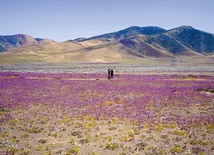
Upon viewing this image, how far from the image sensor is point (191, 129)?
15758mm

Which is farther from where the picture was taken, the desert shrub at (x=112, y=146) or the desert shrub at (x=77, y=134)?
the desert shrub at (x=77, y=134)

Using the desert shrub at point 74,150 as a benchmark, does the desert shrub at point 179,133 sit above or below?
above

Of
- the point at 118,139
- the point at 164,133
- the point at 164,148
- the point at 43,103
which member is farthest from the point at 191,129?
the point at 43,103

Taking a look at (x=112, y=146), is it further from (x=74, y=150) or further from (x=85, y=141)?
(x=74, y=150)

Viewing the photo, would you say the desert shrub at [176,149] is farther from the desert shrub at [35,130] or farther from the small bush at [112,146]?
the desert shrub at [35,130]

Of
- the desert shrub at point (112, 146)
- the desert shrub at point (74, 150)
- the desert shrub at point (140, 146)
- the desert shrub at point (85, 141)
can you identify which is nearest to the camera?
the desert shrub at point (74, 150)

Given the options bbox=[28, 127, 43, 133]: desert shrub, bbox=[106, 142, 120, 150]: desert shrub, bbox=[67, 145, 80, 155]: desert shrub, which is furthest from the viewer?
bbox=[28, 127, 43, 133]: desert shrub

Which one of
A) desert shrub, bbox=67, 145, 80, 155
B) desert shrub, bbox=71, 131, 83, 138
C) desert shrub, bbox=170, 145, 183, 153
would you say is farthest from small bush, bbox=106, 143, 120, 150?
desert shrub, bbox=170, 145, 183, 153

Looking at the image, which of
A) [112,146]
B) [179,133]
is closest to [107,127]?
[112,146]

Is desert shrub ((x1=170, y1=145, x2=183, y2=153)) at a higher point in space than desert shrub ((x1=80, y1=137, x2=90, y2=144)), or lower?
higher

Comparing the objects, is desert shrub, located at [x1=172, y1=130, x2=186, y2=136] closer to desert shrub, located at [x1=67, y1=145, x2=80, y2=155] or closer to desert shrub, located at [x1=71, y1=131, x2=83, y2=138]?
desert shrub, located at [x1=71, y1=131, x2=83, y2=138]

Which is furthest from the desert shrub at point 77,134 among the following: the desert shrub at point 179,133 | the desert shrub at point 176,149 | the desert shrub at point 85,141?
the desert shrub at point 179,133

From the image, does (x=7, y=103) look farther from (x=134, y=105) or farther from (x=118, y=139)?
(x=118, y=139)

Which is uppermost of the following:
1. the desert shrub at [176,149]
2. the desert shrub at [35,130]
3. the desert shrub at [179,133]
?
the desert shrub at [179,133]
